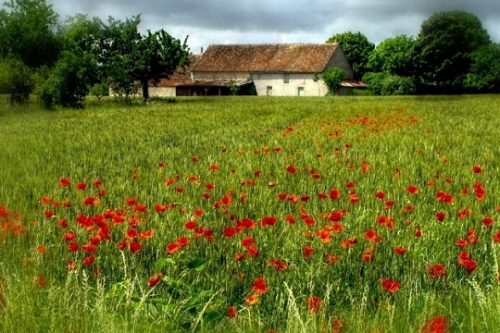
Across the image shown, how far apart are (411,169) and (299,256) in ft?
9.96

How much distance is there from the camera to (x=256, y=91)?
58969mm

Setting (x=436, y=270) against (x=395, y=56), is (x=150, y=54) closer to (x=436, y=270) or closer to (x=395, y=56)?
(x=395, y=56)

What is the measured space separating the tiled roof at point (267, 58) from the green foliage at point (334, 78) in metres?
3.82

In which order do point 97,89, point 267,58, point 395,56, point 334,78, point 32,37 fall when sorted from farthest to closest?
1. point 267,58
2. point 334,78
3. point 97,89
4. point 395,56
5. point 32,37

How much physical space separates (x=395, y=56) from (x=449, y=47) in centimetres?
57

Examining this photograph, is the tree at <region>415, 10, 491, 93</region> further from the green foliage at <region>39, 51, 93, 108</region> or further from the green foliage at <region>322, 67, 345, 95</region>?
the green foliage at <region>322, 67, 345, 95</region>

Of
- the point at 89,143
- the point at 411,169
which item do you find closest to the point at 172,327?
the point at 411,169

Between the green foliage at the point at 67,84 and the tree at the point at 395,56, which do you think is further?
the tree at the point at 395,56

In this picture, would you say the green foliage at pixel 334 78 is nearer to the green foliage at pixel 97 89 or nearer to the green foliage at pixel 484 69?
the green foliage at pixel 97 89

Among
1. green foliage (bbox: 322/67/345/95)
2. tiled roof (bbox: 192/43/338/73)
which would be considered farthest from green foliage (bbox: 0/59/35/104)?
tiled roof (bbox: 192/43/338/73)

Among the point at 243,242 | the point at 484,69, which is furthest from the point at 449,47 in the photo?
the point at 243,242

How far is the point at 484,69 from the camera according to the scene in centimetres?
504

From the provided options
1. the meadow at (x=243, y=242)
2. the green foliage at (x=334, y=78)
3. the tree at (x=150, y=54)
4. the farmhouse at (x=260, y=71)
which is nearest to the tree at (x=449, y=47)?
the meadow at (x=243, y=242)

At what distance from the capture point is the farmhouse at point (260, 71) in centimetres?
5697
